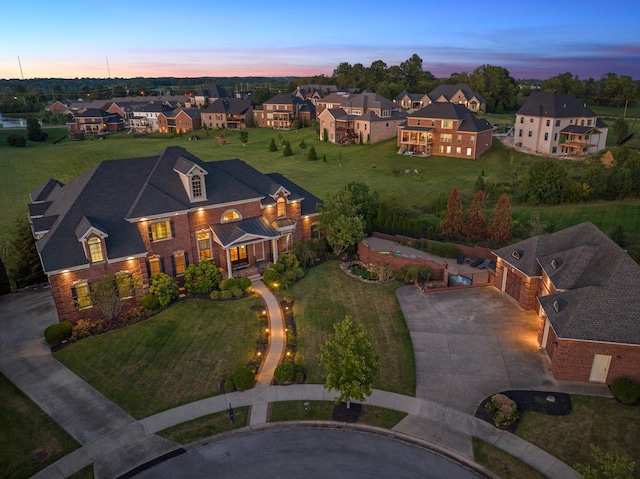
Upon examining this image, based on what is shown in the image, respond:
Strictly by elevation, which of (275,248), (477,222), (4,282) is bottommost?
(4,282)

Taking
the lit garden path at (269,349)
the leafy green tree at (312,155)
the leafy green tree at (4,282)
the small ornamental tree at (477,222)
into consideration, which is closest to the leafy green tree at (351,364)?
the lit garden path at (269,349)

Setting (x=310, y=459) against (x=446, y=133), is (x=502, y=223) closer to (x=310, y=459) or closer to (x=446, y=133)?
(x=310, y=459)

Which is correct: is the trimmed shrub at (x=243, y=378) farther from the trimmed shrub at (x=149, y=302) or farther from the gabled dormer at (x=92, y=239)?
the gabled dormer at (x=92, y=239)

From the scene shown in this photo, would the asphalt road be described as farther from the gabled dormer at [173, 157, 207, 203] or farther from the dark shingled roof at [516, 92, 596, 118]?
the dark shingled roof at [516, 92, 596, 118]

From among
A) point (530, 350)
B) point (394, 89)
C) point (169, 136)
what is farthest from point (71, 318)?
point (394, 89)

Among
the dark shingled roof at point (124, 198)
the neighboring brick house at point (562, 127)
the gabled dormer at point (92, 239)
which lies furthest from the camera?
the neighboring brick house at point (562, 127)

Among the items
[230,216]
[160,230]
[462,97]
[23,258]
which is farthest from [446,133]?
[23,258]

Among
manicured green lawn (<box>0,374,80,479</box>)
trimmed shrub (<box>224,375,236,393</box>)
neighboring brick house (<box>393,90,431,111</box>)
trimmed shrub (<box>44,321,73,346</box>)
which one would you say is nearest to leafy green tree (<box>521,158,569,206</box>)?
trimmed shrub (<box>224,375,236,393</box>)
